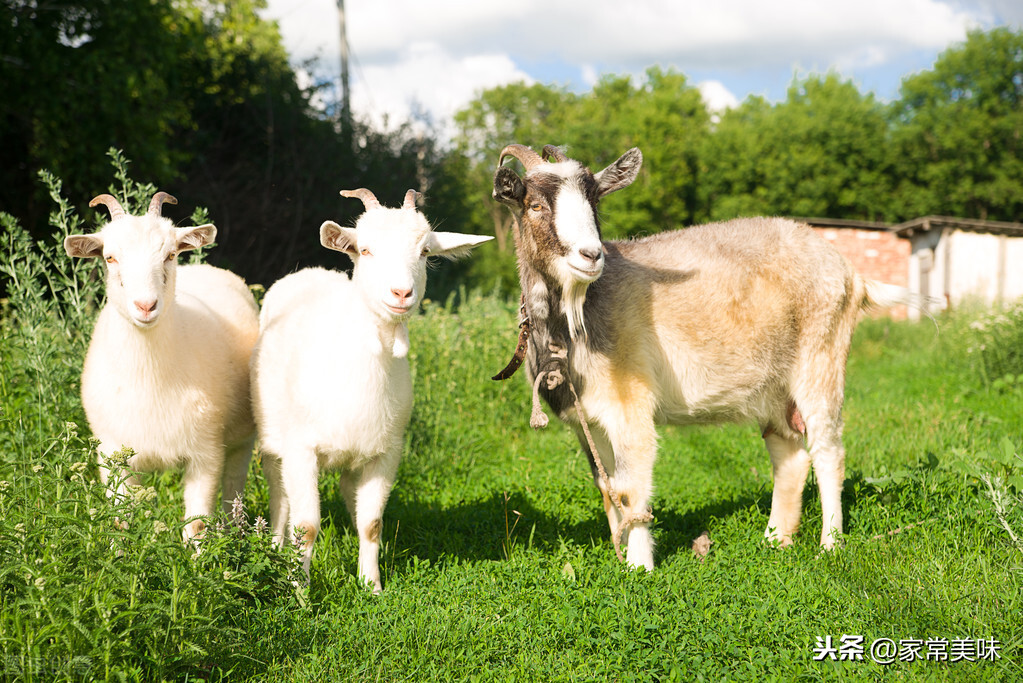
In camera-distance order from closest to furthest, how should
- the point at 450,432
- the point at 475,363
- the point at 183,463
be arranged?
the point at 183,463 → the point at 450,432 → the point at 475,363

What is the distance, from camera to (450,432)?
265 inches

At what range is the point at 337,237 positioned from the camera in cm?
386

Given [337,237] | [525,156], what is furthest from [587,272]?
[337,237]

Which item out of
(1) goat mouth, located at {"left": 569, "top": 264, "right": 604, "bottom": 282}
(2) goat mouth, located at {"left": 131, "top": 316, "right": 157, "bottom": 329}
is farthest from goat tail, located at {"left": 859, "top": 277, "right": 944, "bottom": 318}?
(2) goat mouth, located at {"left": 131, "top": 316, "right": 157, "bottom": 329}

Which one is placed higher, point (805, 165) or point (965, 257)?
point (805, 165)

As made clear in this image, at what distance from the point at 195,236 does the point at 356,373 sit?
1.09 m

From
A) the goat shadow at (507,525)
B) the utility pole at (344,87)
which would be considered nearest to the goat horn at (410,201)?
the goat shadow at (507,525)

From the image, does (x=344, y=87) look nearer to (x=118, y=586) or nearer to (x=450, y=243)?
(x=450, y=243)

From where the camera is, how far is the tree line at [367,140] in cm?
1264

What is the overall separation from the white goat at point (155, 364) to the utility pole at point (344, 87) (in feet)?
53.5

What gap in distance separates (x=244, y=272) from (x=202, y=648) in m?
14.3

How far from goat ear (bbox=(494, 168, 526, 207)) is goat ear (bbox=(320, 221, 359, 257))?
33.3 inches

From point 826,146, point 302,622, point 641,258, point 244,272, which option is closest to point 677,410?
point 641,258

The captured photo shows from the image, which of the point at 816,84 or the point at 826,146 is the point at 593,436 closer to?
the point at 826,146
